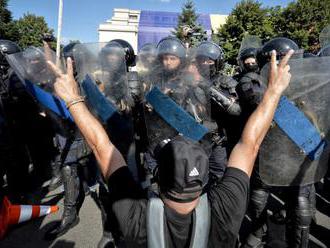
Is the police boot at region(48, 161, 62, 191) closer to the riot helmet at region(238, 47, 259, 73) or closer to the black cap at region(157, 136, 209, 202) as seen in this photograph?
the riot helmet at region(238, 47, 259, 73)

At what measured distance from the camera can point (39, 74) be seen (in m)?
3.32

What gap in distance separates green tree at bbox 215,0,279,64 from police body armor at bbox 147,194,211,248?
26292 millimetres

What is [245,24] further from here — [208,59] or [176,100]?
[176,100]

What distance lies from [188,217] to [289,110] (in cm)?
116

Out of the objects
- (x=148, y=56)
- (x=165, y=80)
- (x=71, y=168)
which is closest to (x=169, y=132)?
(x=165, y=80)

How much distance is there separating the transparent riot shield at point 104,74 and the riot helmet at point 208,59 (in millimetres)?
619

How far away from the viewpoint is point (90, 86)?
8.18 ft

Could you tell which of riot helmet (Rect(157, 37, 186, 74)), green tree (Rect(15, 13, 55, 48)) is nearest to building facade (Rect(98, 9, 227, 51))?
green tree (Rect(15, 13, 55, 48))

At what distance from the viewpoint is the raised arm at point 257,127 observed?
4.86 ft

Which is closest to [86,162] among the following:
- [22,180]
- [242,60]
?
[22,180]

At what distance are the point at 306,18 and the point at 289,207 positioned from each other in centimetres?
2563

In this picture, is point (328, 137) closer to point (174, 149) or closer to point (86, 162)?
point (174, 149)

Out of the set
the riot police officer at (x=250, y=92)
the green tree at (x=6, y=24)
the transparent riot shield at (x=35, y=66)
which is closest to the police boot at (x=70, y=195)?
the transparent riot shield at (x=35, y=66)

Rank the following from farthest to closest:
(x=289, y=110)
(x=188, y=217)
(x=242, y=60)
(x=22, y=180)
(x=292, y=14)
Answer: (x=292, y=14)
(x=22, y=180)
(x=242, y=60)
(x=289, y=110)
(x=188, y=217)
